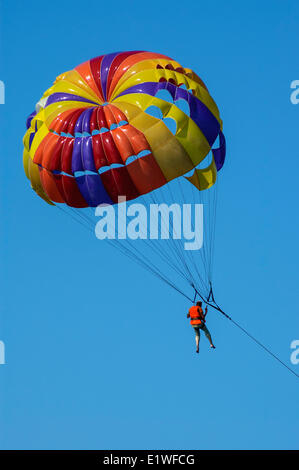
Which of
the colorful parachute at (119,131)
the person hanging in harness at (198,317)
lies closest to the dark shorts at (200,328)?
the person hanging in harness at (198,317)

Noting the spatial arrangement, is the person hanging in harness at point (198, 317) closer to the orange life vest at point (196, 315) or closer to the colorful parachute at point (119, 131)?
the orange life vest at point (196, 315)

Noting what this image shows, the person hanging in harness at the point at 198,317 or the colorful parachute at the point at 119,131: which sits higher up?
the colorful parachute at the point at 119,131

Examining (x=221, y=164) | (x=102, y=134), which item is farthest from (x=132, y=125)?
(x=221, y=164)

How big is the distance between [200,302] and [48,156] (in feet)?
18.6

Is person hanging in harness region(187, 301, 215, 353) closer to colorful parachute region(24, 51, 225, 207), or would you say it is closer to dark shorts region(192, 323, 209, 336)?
dark shorts region(192, 323, 209, 336)

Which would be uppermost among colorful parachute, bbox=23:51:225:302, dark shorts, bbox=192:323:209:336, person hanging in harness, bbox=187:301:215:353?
colorful parachute, bbox=23:51:225:302

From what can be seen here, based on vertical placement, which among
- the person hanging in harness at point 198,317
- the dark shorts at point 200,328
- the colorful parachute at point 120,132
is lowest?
the dark shorts at point 200,328

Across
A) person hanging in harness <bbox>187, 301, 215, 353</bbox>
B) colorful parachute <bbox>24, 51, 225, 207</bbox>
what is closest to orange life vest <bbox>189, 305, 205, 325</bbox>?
person hanging in harness <bbox>187, 301, 215, 353</bbox>

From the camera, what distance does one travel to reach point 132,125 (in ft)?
118

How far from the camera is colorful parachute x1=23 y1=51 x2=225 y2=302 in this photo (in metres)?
35.9

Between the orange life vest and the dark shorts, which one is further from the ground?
the orange life vest

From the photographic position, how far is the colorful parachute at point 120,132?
3594 centimetres
